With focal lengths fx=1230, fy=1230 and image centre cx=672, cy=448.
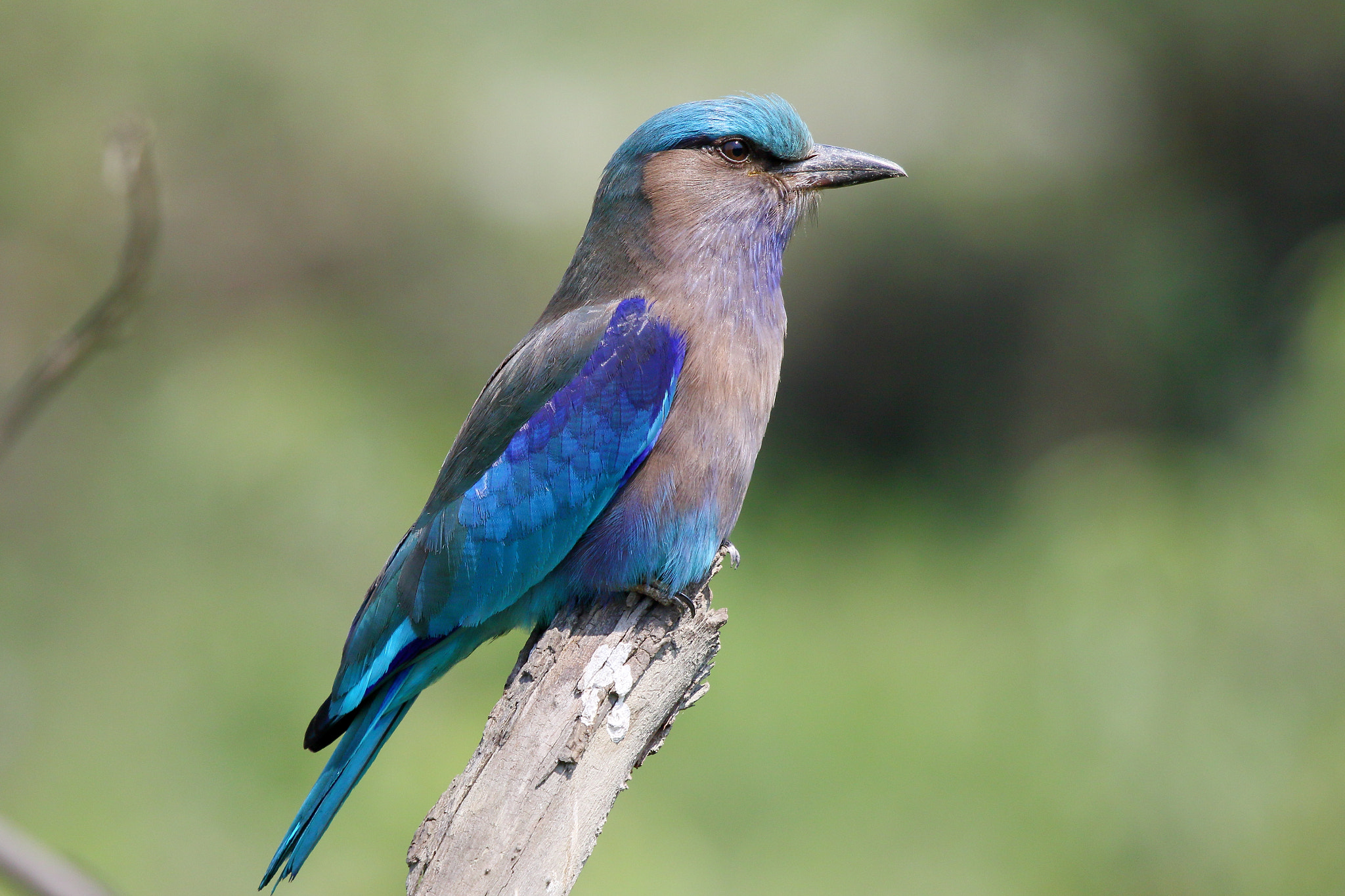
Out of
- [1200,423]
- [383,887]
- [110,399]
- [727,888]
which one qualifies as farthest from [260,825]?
[1200,423]

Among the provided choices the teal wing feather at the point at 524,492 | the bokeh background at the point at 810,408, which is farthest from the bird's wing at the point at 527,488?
the bokeh background at the point at 810,408

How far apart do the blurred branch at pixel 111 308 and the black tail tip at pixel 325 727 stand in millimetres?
1439

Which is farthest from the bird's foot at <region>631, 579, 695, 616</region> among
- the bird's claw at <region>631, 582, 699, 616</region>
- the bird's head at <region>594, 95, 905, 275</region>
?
the bird's head at <region>594, 95, 905, 275</region>

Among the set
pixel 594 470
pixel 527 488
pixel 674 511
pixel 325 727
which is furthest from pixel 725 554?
pixel 325 727

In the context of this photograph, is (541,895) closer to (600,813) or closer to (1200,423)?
(600,813)

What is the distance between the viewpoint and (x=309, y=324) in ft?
30.4

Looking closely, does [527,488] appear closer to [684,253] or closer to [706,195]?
[684,253]

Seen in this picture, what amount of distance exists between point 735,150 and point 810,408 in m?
5.20

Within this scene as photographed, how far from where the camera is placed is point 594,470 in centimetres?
329

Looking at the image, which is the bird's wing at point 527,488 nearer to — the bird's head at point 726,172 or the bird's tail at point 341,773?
the bird's tail at point 341,773

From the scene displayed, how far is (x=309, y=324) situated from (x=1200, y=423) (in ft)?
21.2

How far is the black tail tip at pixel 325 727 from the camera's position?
3270 millimetres

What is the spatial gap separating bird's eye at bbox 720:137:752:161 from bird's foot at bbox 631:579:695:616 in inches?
53.8

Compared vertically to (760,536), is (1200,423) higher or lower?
higher
